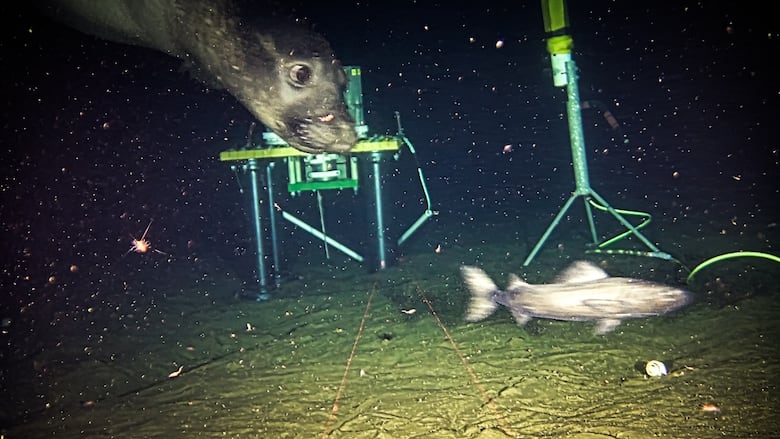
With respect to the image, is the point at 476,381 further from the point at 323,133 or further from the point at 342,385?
the point at 323,133

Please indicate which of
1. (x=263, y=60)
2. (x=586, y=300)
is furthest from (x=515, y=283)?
(x=263, y=60)

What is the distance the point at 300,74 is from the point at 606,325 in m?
3.56

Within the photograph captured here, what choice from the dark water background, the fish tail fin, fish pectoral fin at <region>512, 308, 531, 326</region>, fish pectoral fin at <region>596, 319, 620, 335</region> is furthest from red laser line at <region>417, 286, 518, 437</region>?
fish pectoral fin at <region>596, 319, 620, 335</region>

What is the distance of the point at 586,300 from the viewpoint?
4.66m

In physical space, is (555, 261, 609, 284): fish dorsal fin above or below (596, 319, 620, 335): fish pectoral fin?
above

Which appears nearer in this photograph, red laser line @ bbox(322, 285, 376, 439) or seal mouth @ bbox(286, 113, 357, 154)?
red laser line @ bbox(322, 285, 376, 439)

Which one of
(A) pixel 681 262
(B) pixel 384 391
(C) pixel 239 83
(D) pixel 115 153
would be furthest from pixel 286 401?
(D) pixel 115 153

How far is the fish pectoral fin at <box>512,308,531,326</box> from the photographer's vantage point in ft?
14.4

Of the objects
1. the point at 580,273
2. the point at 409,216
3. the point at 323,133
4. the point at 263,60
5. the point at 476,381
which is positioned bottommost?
the point at 476,381

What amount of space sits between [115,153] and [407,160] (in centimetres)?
825

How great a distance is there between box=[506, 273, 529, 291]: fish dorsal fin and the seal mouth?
2434 mm

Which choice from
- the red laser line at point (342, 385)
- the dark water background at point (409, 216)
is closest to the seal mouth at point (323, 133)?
the dark water background at point (409, 216)

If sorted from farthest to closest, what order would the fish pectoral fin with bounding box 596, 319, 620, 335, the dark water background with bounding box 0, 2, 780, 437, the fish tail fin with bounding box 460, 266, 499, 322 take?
the fish tail fin with bounding box 460, 266, 499, 322
the fish pectoral fin with bounding box 596, 319, 620, 335
the dark water background with bounding box 0, 2, 780, 437

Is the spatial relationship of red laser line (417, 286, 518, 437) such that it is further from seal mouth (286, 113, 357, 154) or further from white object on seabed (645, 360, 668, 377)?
seal mouth (286, 113, 357, 154)
